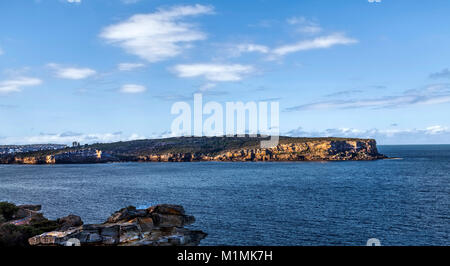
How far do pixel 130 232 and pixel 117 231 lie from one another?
1.44 m

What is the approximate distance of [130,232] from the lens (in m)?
38.5

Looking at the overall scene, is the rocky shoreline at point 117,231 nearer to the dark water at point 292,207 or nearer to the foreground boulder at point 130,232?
the foreground boulder at point 130,232

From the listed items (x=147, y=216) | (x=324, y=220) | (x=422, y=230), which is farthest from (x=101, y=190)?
(x=422, y=230)

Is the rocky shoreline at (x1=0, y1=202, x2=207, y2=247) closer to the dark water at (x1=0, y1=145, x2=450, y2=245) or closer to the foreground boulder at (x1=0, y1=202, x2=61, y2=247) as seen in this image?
the foreground boulder at (x1=0, y1=202, x2=61, y2=247)

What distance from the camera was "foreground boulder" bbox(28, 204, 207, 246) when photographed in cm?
3582

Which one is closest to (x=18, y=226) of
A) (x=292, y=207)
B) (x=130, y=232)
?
(x=130, y=232)

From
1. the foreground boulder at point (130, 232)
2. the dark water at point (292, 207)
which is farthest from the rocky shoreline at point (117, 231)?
the dark water at point (292, 207)

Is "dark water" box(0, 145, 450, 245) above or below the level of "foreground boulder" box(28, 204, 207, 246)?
below

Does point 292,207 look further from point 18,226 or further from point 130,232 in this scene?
point 18,226

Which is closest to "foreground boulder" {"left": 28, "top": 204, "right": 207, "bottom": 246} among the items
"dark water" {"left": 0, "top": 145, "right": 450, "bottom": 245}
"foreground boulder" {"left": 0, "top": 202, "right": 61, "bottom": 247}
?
"foreground boulder" {"left": 0, "top": 202, "right": 61, "bottom": 247}

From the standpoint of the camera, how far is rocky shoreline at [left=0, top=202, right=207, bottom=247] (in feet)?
117

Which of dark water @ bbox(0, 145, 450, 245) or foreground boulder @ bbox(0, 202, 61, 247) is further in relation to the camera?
dark water @ bbox(0, 145, 450, 245)
